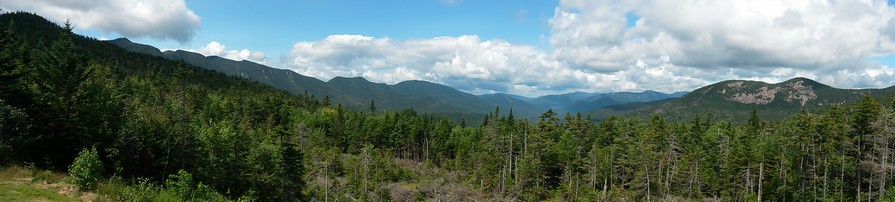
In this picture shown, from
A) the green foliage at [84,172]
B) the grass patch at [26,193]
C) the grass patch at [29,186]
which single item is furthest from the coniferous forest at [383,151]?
the grass patch at [26,193]

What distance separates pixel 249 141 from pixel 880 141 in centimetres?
5916

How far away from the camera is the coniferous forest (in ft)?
79.4

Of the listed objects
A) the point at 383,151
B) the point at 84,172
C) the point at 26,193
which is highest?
the point at 84,172

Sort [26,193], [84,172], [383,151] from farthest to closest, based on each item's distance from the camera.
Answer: [383,151], [84,172], [26,193]

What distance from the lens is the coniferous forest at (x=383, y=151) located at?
24.2 meters

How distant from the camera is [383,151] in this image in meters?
90.8

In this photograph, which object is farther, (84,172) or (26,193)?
(84,172)

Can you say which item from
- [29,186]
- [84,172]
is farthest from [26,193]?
[84,172]

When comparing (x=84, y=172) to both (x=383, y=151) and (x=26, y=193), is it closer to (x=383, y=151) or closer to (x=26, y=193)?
(x=26, y=193)

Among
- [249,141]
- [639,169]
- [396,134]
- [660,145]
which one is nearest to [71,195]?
[249,141]

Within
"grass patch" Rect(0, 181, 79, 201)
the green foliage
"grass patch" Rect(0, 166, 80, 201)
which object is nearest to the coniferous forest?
the green foliage

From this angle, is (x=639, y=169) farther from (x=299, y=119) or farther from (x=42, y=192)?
(x=299, y=119)

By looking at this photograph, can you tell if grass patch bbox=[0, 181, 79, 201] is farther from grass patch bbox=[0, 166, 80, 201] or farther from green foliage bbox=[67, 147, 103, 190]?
green foliage bbox=[67, 147, 103, 190]

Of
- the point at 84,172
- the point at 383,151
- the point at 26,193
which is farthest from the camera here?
the point at 383,151
